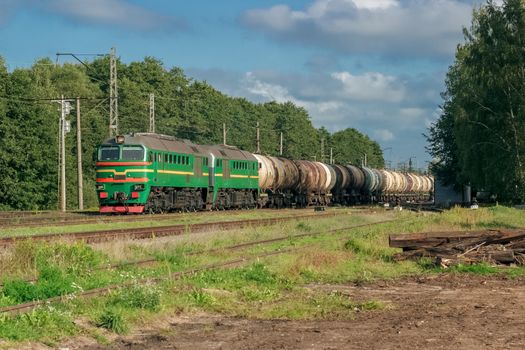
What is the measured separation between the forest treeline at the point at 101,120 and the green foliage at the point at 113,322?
120 ft

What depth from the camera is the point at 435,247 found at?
1877 cm

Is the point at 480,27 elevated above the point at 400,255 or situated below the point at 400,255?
above

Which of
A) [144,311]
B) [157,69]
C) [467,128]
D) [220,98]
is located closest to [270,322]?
[144,311]

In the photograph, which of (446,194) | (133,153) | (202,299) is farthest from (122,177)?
(446,194)

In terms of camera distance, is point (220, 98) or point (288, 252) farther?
point (220, 98)

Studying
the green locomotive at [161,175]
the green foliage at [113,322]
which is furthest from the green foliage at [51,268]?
the green locomotive at [161,175]

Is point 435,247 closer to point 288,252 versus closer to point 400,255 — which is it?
point 400,255

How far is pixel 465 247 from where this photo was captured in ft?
60.1

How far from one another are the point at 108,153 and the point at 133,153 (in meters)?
1.42

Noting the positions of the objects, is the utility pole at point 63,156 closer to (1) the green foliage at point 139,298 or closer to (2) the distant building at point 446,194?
(2) the distant building at point 446,194

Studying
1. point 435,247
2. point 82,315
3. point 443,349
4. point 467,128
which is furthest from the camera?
point 467,128

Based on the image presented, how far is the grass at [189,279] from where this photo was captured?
33.7 feet

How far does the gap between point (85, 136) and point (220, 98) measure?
42.8m

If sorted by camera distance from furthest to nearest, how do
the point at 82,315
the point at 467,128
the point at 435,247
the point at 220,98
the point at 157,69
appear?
the point at 220,98 < the point at 157,69 < the point at 467,128 < the point at 435,247 < the point at 82,315
